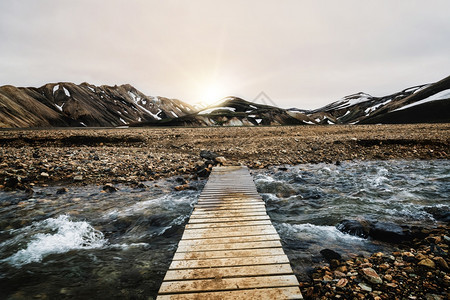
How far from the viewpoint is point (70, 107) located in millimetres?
190000

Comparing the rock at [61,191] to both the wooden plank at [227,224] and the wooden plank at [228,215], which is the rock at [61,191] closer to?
the wooden plank at [228,215]

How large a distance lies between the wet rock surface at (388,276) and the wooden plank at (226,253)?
0.83 metres

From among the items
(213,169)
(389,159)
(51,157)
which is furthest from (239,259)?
(389,159)

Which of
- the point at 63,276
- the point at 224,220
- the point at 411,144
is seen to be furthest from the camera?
the point at 411,144

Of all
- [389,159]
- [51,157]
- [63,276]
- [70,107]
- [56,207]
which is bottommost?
[389,159]

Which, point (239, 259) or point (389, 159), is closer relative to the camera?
point (239, 259)

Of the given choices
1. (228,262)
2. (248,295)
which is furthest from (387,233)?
(248,295)

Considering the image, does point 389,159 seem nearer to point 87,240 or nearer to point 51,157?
point 87,240

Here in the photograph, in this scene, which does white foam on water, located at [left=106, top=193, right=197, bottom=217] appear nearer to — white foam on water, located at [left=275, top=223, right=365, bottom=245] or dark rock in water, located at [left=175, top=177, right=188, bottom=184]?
dark rock in water, located at [left=175, top=177, right=188, bottom=184]

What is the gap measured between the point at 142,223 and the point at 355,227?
6765 millimetres

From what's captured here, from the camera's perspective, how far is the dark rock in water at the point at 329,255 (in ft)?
18.0

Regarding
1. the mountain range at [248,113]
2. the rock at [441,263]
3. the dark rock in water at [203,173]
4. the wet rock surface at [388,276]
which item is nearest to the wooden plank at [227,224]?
the wet rock surface at [388,276]

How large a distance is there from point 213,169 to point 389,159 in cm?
1346

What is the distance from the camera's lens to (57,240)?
6742mm
